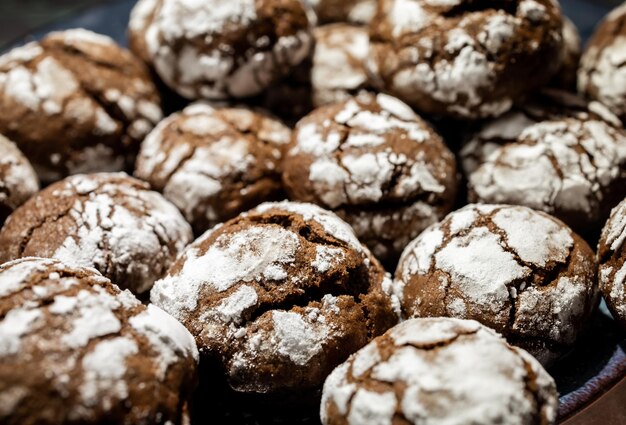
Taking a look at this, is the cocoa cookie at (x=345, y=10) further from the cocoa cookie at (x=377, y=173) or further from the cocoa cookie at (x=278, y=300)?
the cocoa cookie at (x=278, y=300)

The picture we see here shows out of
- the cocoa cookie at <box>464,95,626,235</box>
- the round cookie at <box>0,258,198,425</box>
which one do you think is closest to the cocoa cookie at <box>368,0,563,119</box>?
the cocoa cookie at <box>464,95,626,235</box>

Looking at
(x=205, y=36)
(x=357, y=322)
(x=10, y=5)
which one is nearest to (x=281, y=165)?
(x=205, y=36)

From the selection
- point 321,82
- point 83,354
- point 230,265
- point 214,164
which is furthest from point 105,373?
point 321,82

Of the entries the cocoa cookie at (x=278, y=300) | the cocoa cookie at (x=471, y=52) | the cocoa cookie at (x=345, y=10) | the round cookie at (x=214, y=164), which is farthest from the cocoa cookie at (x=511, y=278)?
the cocoa cookie at (x=345, y=10)

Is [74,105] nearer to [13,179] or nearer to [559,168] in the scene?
[13,179]

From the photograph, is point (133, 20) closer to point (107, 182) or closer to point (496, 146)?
point (107, 182)

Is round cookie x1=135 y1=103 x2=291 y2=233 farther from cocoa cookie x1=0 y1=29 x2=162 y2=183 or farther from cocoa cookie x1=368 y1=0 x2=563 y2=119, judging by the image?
cocoa cookie x1=368 y1=0 x2=563 y2=119
